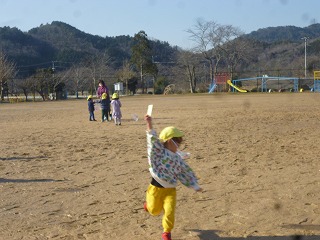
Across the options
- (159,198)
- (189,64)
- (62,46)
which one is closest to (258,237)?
(159,198)

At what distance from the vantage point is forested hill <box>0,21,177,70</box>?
82.3 metres

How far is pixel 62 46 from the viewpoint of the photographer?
91000 millimetres

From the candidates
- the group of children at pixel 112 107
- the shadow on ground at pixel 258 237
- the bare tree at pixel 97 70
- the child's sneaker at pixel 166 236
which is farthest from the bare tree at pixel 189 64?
the child's sneaker at pixel 166 236

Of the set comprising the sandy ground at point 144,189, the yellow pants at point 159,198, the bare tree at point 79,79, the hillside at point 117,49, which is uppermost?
the hillside at point 117,49

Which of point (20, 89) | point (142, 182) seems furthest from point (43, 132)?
point (20, 89)

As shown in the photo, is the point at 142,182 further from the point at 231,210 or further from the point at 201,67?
the point at 201,67

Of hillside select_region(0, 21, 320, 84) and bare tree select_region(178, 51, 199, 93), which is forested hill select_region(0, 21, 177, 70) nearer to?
hillside select_region(0, 21, 320, 84)

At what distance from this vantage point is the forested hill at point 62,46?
82312mm

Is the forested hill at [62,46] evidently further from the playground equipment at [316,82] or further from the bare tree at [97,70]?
the playground equipment at [316,82]

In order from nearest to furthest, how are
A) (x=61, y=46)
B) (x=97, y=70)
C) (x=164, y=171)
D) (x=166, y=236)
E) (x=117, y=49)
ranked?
(x=166, y=236)
(x=164, y=171)
(x=97, y=70)
(x=61, y=46)
(x=117, y=49)

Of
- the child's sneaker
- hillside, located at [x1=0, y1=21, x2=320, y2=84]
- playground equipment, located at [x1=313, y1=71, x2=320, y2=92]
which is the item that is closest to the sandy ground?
the child's sneaker

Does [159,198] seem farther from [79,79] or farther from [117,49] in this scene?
[117,49]

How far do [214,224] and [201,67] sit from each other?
61769 millimetres

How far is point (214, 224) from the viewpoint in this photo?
439cm
